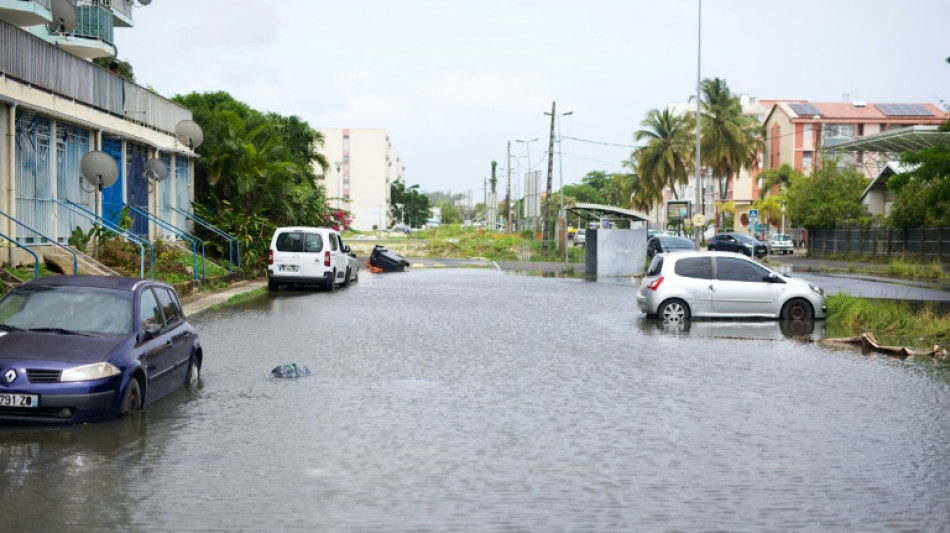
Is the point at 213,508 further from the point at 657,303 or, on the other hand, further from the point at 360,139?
the point at 360,139

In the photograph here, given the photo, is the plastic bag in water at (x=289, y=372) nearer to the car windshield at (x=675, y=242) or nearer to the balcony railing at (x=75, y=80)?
the balcony railing at (x=75, y=80)

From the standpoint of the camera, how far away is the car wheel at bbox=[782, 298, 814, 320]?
20.8m

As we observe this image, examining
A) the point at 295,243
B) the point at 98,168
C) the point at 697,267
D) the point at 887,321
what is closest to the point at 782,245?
the point at 295,243

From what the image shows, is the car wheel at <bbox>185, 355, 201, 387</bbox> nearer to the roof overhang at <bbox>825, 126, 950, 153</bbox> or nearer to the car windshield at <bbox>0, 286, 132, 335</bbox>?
the car windshield at <bbox>0, 286, 132, 335</bbox>

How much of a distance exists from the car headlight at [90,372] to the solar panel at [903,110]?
104 m

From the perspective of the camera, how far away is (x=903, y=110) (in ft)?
339

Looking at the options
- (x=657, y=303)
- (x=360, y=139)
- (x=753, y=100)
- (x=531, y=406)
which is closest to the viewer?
(x=531, y=406)

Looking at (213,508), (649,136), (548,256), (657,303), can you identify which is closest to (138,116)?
(657,303)

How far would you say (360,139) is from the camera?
163 metres

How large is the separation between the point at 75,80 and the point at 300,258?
7505 mm

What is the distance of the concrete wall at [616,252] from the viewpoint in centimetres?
4391

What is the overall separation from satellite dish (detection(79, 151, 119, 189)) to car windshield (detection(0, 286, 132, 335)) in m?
15.4

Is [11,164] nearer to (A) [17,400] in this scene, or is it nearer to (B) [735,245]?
(A) [17,400]

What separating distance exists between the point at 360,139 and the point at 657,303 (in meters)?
146
